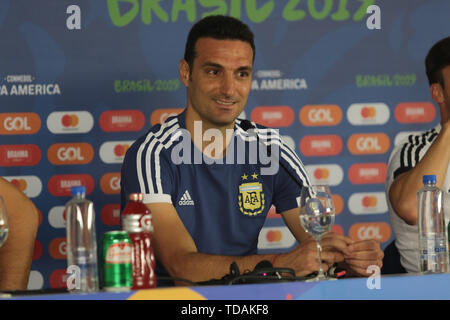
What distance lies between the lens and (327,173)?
3.19 m

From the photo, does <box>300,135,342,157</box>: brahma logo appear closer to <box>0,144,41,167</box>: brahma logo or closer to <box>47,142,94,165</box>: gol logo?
<box>47,142,94,165</box>: gol logo

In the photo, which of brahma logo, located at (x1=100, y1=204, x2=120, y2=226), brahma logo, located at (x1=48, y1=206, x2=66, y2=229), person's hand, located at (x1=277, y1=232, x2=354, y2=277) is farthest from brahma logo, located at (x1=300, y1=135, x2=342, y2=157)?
person's hand, located at (x1=277, y1=232, x2=354, y2=277)

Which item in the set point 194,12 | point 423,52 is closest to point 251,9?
point 194,12

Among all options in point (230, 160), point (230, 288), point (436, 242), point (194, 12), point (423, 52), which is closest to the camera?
point (230, 288)

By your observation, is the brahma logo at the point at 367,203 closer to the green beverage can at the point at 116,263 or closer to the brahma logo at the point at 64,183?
the brahma logo at the point at 64,183

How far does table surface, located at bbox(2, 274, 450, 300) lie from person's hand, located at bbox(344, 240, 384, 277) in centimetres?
26

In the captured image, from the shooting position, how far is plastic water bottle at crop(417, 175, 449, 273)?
5.94 feet

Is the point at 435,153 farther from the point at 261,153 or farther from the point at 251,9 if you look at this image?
the point at 251,9

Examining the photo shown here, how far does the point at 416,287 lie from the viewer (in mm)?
1655

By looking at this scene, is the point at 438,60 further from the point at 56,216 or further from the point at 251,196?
the point at 56,216

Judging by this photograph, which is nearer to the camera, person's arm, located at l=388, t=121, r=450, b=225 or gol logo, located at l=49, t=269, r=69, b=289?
person's arm, located at l=388, t=121, r=450, b=225

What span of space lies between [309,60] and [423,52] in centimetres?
56

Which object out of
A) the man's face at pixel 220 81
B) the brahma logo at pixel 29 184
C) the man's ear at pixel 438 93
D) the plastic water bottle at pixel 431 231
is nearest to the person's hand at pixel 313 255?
the plastic water bottle at pixel 431 231

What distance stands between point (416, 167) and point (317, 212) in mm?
847
